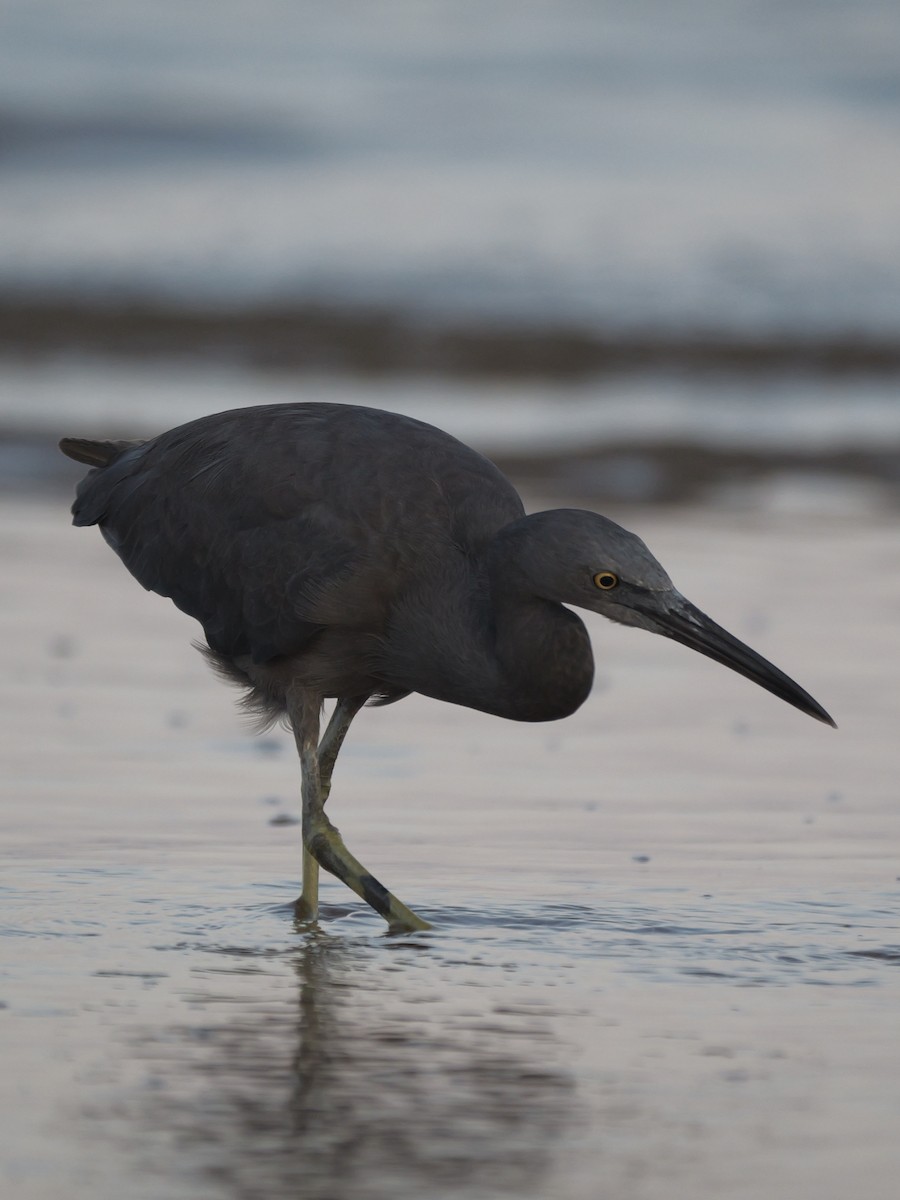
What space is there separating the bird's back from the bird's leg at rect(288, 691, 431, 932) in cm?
19

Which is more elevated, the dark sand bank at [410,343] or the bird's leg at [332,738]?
the dark sand bank at [410,343]

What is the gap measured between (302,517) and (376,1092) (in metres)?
1.83

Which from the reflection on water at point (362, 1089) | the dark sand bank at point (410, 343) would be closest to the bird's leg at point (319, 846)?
the reflection on water at point (362, 1089)

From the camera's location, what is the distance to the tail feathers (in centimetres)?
598

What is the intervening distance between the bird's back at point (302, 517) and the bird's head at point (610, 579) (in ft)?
1.14

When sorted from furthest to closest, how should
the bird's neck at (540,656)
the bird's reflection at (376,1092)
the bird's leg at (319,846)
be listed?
the bird's leg at (319,846) → the bird's neck at (540,656) → the bird's reflection at (376,1092)

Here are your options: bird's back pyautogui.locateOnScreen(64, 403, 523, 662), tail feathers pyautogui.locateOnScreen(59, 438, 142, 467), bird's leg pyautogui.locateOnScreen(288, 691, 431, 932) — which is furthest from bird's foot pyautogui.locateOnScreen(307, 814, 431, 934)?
tail feathers pyautogui.locateOnScreen(59, 438, 142, 467)

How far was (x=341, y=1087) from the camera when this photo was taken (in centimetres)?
353

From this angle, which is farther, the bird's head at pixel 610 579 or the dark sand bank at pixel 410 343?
the dark sand bank at pixel 410 343

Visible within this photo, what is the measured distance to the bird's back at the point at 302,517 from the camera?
15.9 feet

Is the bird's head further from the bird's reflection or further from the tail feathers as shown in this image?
the tail feathers

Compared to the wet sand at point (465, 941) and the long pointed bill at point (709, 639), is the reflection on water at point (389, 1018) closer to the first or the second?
the wet sand at point (465, 941)

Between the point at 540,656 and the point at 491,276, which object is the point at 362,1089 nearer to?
the point at 540,656

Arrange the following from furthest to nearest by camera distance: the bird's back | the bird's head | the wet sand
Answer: the bird's back
the bird's head
the wet sand
